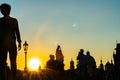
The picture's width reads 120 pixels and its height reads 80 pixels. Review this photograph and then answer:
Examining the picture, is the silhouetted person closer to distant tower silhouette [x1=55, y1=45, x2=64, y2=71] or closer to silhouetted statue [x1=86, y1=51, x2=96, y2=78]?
silhouetted statue [x1=86, y1=51, x2=96, y2=78]

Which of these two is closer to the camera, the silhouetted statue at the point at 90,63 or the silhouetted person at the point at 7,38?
the silhouetted person at the point at 7,38

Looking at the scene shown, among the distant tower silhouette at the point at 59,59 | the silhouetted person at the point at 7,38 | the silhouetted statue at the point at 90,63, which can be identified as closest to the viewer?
the silhouetted person at the point at 7,38

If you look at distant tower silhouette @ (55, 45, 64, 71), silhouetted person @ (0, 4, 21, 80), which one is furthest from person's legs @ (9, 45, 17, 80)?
distant tower silhouette @ (55, 45, 64, 71)

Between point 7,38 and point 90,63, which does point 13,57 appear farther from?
point 90,63

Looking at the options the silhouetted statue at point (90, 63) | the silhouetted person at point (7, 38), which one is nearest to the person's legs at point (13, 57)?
the silhouetted person at point (7, 38)

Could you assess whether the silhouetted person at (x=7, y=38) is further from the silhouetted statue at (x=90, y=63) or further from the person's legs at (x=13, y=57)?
the silhouetted statue at (x=90, y=63)

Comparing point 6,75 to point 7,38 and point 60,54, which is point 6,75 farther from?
point 60,54

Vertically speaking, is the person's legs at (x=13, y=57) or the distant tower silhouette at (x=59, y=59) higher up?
the distant tower silhouette at (x=59, y=59)

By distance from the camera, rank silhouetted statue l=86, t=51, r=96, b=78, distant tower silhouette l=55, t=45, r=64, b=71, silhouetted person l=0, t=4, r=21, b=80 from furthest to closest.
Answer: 1. distant tower silhouette l=55, t=45, r=64, b=71
2. silhouetted statue l=86, t=51, r=96, b=78
3. silhouetted person l=0, t=4, r=21, b=80

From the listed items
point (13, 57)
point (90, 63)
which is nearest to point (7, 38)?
point (13, 57)

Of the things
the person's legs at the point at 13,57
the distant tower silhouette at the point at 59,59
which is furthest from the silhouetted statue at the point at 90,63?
the person's legs at the point at 13,57

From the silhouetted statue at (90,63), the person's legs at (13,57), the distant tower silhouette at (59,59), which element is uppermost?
the distant tower silhouette at (59,59)

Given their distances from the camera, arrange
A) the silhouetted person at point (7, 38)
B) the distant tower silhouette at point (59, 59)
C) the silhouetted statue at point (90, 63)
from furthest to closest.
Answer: the distant tower silhouette at point (59, 59)
the silhouetted statue at point (90, 63)
the silhouetted person at point (7, 38)

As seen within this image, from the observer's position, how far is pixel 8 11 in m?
13.3
